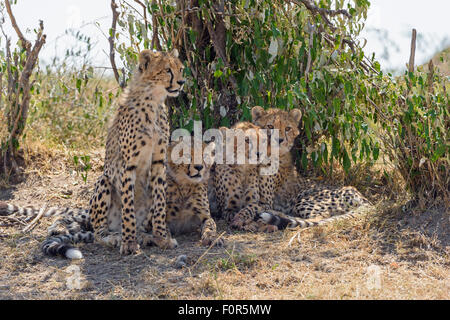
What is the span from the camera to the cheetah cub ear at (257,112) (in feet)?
17.5

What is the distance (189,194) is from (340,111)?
1439 mm

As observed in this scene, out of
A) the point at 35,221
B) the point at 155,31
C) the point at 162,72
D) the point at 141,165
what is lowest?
the point at 35,221

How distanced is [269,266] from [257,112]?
1911 millimetres

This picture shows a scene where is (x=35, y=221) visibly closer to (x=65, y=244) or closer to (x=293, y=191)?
(x=65, y=244)

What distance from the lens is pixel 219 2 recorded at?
5277 mm

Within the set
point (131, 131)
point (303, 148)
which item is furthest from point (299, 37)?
point (131, 131)

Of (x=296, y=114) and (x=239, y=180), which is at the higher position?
(x=296, y=114)

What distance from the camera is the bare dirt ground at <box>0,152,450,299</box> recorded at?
3373 millimetres

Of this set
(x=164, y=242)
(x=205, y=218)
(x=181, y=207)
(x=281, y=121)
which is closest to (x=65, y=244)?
(x=164, y=242)

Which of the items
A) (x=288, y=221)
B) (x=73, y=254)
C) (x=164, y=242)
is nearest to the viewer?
(x=73, y=254)

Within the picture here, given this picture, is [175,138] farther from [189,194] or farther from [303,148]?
[303,148]

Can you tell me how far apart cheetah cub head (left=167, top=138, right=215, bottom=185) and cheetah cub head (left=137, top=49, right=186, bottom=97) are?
0.58m

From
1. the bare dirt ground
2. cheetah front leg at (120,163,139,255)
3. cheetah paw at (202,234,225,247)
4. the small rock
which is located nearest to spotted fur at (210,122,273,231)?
the bare dirt ground

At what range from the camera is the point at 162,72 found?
4.24 m
